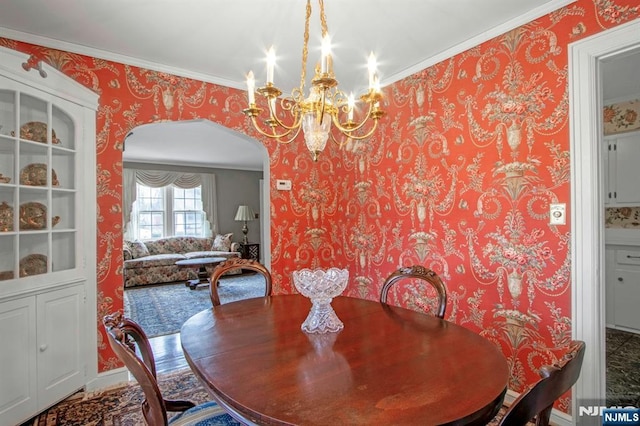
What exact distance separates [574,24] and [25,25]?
332 centimetres

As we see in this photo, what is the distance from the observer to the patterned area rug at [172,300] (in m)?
3.82

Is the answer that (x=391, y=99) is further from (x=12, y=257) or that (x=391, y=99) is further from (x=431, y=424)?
(x=12, y=257)

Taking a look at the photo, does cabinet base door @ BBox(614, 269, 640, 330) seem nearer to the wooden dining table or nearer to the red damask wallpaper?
the red damask wallpaper

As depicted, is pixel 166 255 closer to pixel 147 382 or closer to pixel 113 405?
pixel 113 405

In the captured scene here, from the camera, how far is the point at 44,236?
214cm

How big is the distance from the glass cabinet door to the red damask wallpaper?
0.68ft

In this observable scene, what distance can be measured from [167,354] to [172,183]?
5110 mm

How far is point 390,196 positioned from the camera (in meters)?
2.95

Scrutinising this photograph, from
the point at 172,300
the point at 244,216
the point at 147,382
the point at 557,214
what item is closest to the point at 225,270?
the point at 147,382

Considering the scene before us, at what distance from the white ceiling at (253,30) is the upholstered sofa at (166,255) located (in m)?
4.21

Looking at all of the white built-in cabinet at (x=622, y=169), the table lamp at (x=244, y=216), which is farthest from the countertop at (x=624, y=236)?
the table lamp at (x=244, y=216)

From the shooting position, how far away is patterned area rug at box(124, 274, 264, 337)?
3.82 m

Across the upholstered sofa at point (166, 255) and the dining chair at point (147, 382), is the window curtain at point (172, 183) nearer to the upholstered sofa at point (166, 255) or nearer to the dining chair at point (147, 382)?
the upholstered sofa at point (166, 255)

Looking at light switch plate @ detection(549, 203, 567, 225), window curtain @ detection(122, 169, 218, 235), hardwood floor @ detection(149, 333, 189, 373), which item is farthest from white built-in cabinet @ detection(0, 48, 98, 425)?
window curtain @ detection(122, 169, 218, 235)
